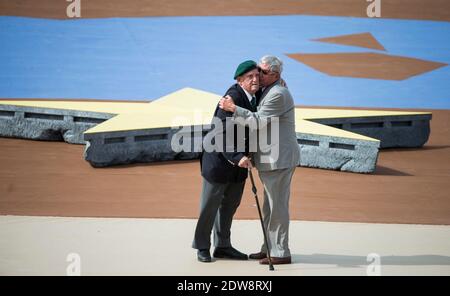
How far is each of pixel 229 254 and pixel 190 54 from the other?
11114 millimetres

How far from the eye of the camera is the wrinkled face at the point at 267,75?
7445 millimetres

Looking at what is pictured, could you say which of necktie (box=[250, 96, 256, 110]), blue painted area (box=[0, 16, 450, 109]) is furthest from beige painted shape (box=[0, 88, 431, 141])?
necktie (box=[250, 96, 256, 110])

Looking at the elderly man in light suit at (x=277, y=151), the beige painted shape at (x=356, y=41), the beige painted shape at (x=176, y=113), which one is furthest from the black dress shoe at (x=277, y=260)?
the beige painted shape at (x=356, y=41)

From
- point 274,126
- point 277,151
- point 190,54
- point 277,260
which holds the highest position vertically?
point 190,54

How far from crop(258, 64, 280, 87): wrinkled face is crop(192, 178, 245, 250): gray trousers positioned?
962 millimetres

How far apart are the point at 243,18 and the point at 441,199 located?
10944mm

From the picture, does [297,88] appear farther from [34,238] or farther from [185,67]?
[34,238]

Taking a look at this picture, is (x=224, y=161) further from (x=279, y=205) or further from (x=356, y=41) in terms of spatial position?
(x=356, y=41)

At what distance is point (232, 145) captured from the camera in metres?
7.43

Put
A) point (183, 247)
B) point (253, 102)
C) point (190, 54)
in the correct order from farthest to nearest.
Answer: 1. point (190, 54)
2. point (183, 247)
3. point (253, 102)

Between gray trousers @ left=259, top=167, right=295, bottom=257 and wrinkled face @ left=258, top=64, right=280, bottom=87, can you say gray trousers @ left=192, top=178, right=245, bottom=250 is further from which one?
wrinkled face @ left=258, top=64, right=280, bottom=87

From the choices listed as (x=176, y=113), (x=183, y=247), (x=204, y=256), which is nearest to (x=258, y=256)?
(x=204, y=256)

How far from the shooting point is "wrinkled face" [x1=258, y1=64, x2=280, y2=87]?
7445 mm

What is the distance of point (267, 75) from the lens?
7473 mm
